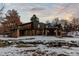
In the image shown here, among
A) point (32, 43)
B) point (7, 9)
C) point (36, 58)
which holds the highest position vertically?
point (7, 9)

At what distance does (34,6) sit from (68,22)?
0.97 ft

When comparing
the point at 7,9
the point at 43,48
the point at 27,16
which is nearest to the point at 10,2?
the point at 7,9

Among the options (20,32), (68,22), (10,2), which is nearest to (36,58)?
(20,32)

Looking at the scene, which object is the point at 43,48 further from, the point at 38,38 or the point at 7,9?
the point at 7,9

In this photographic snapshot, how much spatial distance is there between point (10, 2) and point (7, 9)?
60 mm

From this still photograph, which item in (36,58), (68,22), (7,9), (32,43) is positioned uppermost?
(7,9)

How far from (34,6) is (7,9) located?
0.70 ft

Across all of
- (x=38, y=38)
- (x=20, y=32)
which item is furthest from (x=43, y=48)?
(x=20, y=32)

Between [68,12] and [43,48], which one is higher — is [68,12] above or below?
above

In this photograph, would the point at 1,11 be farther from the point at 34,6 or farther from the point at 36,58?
the point at 36,58

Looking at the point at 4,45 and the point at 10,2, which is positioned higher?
the point at 10,2

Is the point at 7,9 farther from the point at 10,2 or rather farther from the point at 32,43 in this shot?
the point at 32,43

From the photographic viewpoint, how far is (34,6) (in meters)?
1.50

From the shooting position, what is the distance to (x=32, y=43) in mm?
1488
